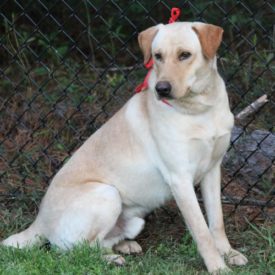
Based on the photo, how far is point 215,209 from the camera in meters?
4.59

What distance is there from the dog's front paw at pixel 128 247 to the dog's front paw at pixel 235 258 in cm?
A: 59

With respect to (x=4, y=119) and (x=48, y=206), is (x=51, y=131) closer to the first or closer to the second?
(x=4, y=119)

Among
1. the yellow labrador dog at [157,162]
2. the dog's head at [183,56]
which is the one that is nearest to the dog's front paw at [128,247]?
the yellow labrador dog at [157,162]

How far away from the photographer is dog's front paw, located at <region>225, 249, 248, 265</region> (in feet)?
14.5

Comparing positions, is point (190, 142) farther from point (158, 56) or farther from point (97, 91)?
point (97, 91)

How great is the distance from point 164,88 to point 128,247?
120 cm

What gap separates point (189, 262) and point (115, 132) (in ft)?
2.83

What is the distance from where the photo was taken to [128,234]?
186 inches

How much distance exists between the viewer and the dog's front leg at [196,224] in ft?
13.8

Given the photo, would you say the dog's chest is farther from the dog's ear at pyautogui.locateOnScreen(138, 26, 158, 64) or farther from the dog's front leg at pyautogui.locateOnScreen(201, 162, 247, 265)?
the dog's ear at pyautogui.locateOnScreen(138, 26, 158, 64)

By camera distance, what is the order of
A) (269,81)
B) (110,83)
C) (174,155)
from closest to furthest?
(174,155) < (269,81) < (110,83)

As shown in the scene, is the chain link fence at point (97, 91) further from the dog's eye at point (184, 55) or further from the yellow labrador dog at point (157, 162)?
the dog's eye at point (184, 55)

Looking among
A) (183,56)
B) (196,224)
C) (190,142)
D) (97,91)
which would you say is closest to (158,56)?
(183,56)

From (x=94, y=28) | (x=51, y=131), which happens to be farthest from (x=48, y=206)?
(x=94, y=28)
